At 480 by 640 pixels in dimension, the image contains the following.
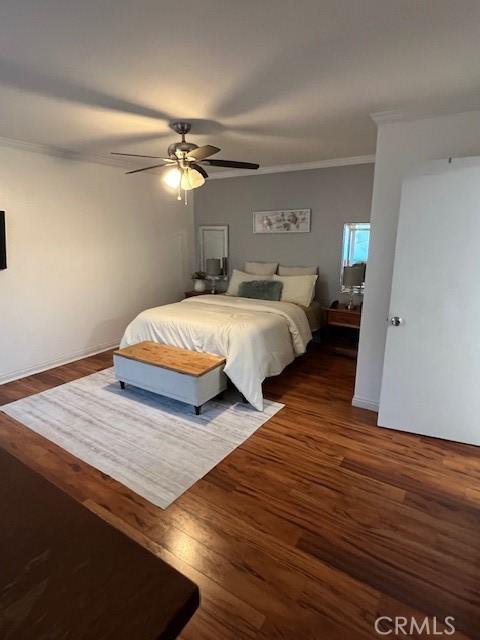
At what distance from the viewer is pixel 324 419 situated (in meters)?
2.97

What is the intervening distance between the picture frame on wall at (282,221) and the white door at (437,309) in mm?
2368

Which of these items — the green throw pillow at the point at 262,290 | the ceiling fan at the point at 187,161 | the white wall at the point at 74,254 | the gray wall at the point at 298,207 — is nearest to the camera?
the ceiling fan at the point at 187,161

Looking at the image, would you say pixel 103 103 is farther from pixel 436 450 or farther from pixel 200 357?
pixel 436 450

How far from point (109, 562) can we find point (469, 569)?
1793 mm

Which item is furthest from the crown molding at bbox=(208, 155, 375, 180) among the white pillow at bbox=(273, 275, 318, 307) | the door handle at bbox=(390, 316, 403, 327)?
the door handle at bbox=(390, 316, 403, 327)

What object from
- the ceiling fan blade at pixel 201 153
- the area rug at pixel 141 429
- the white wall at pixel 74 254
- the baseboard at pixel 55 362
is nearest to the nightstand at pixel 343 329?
the area rug at pixel 141 429

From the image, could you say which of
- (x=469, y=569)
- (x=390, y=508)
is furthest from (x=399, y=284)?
(x=469, y=569)

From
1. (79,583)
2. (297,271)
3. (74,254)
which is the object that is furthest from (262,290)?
(79,583)

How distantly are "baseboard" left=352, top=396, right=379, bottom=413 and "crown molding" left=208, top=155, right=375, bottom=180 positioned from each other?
9.23 ft

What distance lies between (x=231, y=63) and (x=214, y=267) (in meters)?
3.66

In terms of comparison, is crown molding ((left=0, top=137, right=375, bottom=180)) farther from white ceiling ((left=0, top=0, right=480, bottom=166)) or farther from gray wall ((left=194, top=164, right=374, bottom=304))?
white ceiling ((left=0, top=0, right=480, bottom=166))

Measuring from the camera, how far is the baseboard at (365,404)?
10.2 ft

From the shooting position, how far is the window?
4430mm

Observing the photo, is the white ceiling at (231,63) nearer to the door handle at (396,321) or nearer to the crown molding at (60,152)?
the crown molding at (60,152)
